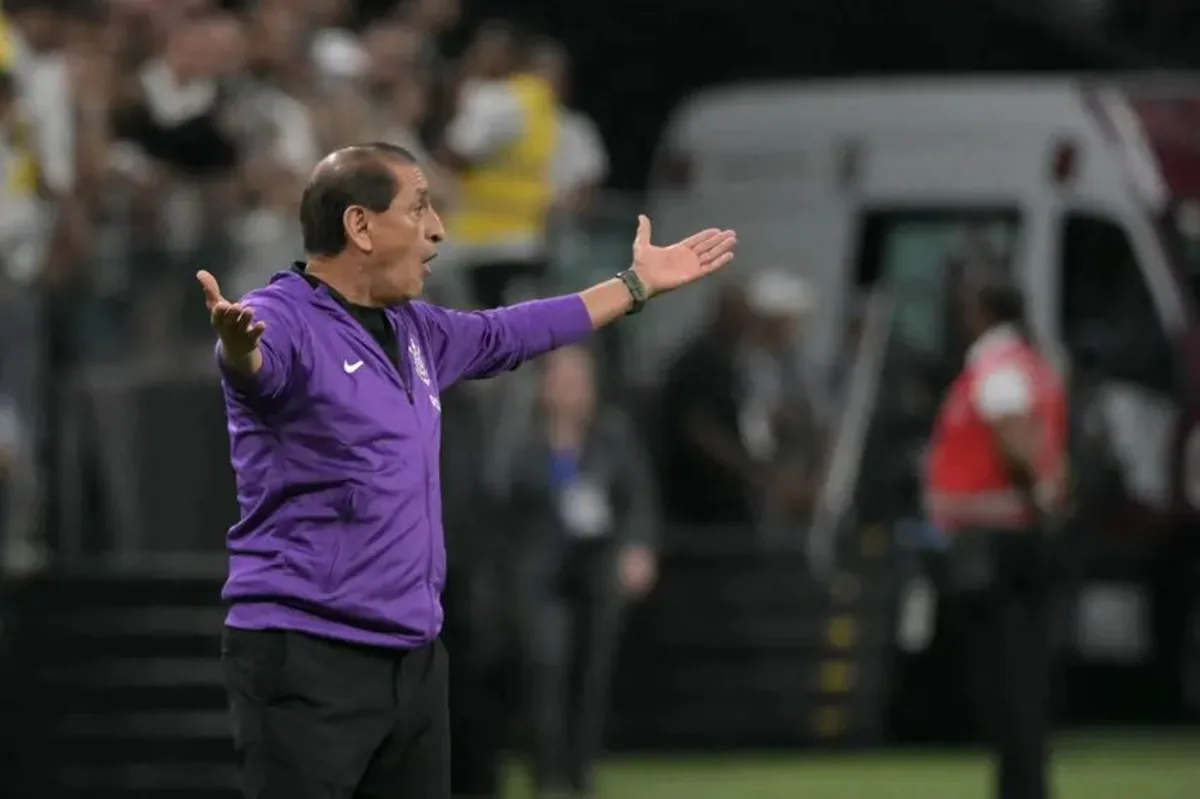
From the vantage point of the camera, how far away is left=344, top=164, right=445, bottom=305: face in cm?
720

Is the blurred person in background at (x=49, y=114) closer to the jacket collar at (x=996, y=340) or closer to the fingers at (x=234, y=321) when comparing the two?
Result: the jacket collar at (x=996, y=340)

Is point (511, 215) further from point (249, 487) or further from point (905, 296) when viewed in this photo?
point (249, 487)

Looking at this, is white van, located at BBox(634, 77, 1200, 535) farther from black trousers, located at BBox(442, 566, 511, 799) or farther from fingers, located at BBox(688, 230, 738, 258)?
fingers, located at BBox(688, 230, 738, 258)

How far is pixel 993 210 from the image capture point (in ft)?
57.2

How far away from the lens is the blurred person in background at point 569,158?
16172mm

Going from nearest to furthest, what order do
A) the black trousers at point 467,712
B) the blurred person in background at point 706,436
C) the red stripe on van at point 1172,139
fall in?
the black trousers at point 467,712 → the blurred person in background at point 706,436 → the red stripe on van at point 1172,139

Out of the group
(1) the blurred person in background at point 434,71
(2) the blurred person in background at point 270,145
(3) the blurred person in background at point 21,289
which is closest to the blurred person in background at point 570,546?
(2) the blurred person in background at point 270,145

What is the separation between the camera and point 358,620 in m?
7.11

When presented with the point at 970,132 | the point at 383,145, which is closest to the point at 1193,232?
the point at 970,132

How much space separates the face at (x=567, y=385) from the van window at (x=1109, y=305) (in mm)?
4196

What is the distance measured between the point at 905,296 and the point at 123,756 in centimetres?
609

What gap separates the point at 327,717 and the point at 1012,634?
5063 mm

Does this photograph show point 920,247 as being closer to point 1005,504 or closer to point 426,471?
point 1005,504

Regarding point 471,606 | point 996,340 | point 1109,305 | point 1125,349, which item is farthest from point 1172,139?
point 996,340
